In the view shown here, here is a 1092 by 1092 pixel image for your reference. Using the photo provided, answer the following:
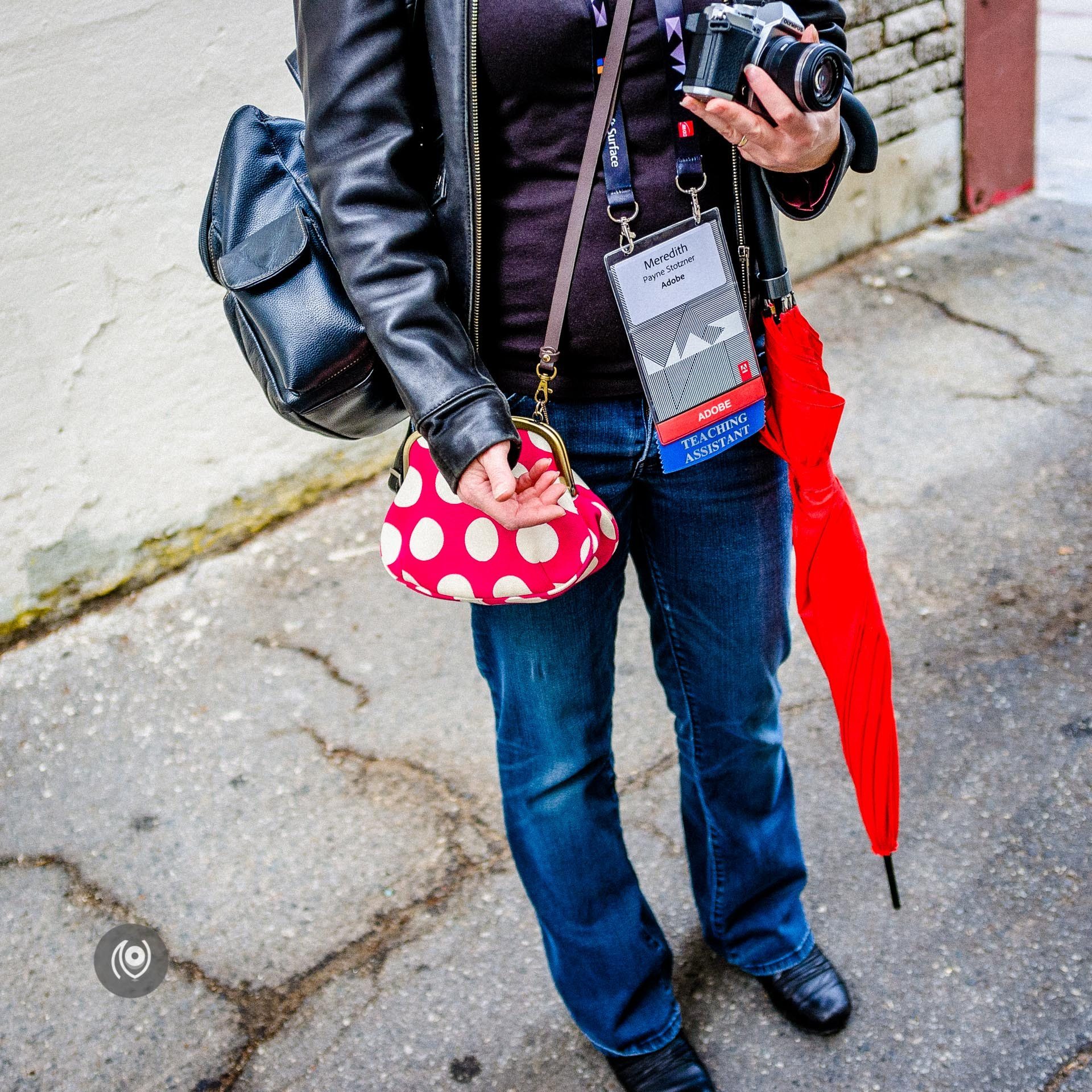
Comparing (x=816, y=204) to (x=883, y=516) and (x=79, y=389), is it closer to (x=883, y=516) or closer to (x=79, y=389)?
(x=883, y=516)

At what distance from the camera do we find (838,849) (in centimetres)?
213

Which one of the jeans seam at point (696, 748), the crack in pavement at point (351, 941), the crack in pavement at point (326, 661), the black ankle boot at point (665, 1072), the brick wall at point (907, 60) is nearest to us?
the jeans seam at point (696, 748)

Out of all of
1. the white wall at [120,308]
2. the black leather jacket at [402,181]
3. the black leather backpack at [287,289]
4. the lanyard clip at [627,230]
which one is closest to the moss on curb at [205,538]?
the white wall at [120,308]

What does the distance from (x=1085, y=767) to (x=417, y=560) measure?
5.02 ft

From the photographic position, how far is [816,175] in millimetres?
1344

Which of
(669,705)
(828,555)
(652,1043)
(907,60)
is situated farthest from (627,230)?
(907,60)

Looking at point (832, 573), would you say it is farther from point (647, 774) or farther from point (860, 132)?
point (647, 774)

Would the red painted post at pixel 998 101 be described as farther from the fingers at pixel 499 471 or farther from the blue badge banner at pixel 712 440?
the fingers at pixel 499 471

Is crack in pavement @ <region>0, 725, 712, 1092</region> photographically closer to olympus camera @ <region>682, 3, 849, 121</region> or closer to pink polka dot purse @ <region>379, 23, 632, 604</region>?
pink polka dot purse @ <region>379, 23, 632, 604</region>

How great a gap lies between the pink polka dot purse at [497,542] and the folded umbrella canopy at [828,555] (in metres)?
0.28

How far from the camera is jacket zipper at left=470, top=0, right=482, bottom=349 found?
48.2 inches

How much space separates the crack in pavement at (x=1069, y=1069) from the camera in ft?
5.49

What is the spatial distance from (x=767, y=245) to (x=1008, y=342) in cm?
259

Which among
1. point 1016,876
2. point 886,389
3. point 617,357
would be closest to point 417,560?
point 617,357
